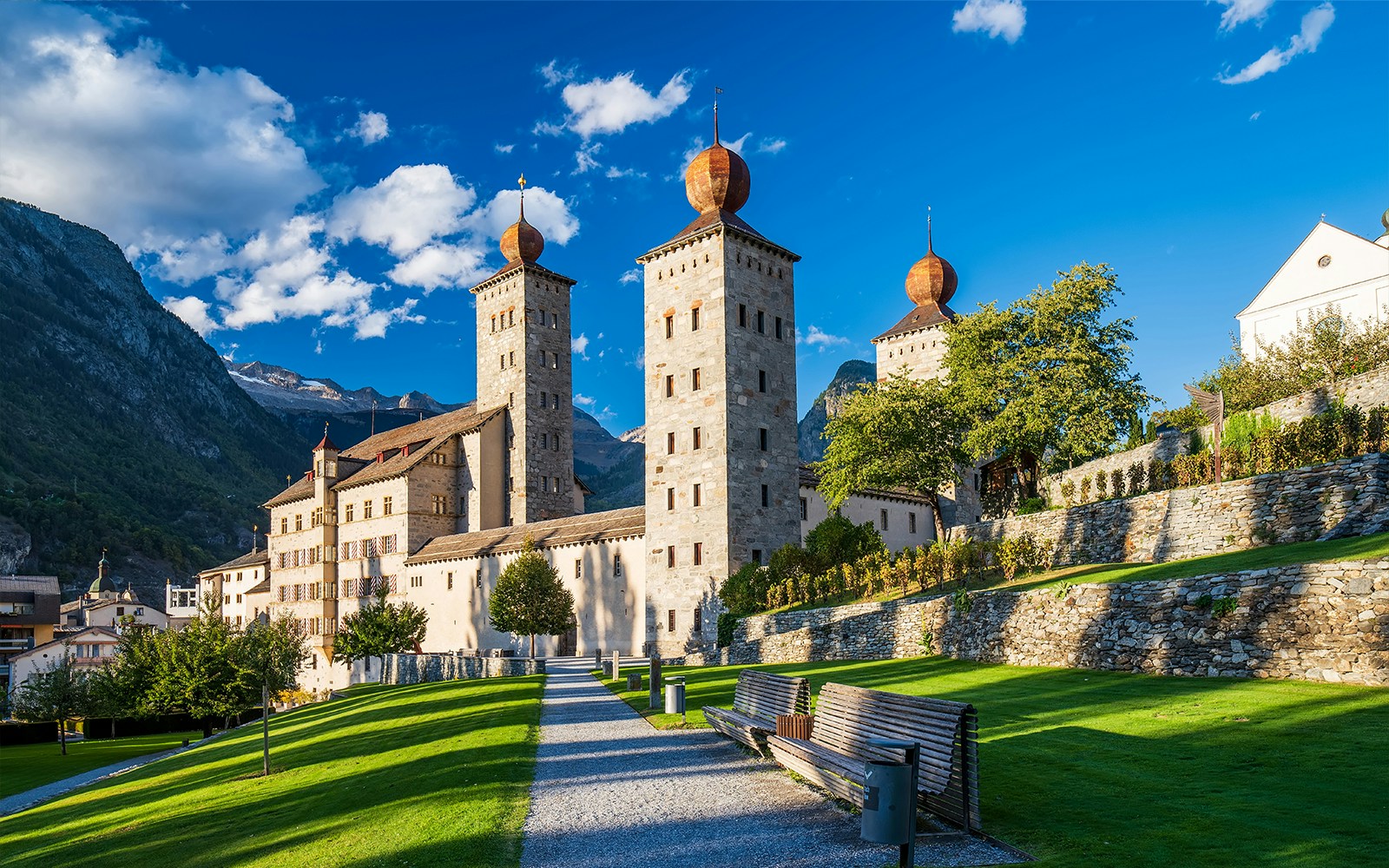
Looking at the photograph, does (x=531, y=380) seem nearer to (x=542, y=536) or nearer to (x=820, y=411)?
(x=542, y=536)

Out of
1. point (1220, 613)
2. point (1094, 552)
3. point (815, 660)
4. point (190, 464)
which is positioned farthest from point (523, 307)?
point (190, 464)

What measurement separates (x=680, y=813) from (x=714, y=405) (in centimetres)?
3633

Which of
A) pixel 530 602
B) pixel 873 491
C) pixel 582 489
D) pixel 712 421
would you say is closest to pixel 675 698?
pixel 712 421

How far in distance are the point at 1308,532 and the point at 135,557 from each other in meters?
149

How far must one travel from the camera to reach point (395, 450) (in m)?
76.0

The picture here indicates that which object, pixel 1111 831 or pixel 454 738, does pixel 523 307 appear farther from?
pixel 1111 831

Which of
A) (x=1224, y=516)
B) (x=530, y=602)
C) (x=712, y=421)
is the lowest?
(x=530, y=602)

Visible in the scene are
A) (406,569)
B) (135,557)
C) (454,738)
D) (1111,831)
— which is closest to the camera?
(1111,831)

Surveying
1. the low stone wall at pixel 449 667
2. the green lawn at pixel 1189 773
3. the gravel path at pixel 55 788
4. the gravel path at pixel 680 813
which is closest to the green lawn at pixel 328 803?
the gravel path at pixel 680 813

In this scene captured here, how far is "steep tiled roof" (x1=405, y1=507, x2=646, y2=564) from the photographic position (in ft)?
168

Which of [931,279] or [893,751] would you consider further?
[931,279]

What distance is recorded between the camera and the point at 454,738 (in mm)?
18047

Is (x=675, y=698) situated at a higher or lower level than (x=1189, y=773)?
lower

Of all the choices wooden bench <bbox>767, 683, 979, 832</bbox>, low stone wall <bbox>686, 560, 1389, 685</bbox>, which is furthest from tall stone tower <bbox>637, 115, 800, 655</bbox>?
wooden bench <bbox>767, 683, 979, 832</bbox>
